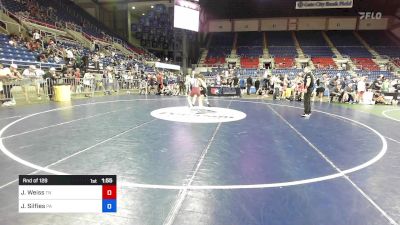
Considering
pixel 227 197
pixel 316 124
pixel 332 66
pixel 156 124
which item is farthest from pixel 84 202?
pixel 332 66

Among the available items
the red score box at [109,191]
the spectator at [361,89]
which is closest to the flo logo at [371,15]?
the spectator at [361,89]

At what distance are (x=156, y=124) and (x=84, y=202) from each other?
5696 mm

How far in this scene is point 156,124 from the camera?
8023 mm

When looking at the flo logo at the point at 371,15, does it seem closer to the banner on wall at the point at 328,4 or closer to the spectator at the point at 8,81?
the banner on wall at the point at 328,4

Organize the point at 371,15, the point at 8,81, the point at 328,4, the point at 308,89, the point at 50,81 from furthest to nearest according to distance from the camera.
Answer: the point at 371,15
the point at 328,4
the point at 50,81
the point at 8,81
the point at 308,89

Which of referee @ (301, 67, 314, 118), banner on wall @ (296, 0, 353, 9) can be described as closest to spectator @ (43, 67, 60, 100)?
referee @ (301, 67, 314, 118)

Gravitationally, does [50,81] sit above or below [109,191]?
above

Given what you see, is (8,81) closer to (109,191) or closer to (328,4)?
(109,191)
